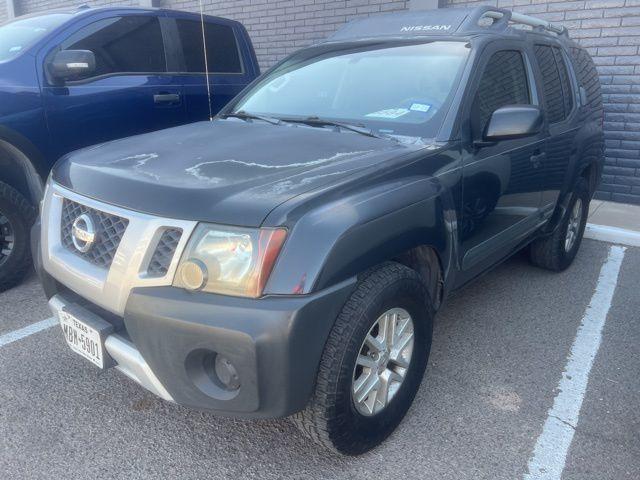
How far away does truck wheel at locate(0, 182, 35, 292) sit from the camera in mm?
3609

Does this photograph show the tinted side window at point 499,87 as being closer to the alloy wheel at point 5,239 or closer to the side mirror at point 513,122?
the side mirror at point 513,122

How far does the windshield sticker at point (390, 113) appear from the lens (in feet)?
9.17

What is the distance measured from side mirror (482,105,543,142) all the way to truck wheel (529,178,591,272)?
1619 mm

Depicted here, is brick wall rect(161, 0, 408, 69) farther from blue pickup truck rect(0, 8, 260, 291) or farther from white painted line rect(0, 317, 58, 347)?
white painted line rect(0, 317, 58, 347)

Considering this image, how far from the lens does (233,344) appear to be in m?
1.76

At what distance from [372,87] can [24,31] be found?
2.81 metres

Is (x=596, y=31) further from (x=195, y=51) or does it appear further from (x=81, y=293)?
(x=81, y=293)

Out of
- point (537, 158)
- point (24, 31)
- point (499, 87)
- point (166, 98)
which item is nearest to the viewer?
point (499, 87)

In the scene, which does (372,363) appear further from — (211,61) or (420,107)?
(211,61)

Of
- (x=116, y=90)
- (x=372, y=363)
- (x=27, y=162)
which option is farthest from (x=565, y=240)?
(x=27, y=162)

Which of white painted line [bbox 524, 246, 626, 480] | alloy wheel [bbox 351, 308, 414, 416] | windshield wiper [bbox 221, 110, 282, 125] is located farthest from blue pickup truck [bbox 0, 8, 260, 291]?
white painted line [bbox 524, 246, 626, 480]

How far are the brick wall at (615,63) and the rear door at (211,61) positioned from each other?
3.12 m

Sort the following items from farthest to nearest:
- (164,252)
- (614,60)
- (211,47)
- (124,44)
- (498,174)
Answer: (614,60) → (211,47) → (124,44) → (498,174) → (164,252)

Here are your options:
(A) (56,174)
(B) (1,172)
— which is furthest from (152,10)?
(A) (56,174)
